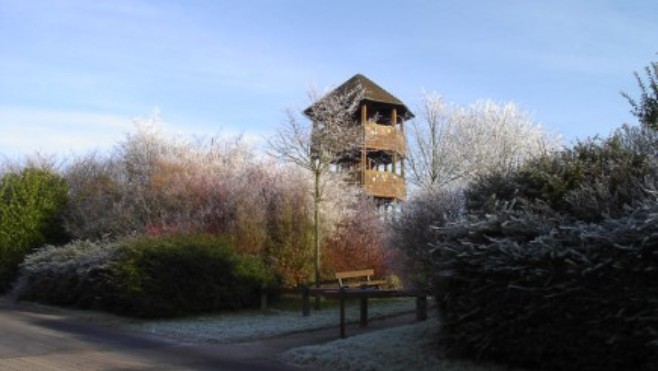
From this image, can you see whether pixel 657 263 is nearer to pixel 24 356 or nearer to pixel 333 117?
pixel 24 356

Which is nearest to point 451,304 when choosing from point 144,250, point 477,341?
point 477,341

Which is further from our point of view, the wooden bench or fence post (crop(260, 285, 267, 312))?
the wooden bench

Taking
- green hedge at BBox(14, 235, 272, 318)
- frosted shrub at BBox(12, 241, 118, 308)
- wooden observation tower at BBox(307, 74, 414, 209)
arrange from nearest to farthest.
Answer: green hedge at BBox(14, 235, 272, 318), frosted shrub at BBox(12, 241, 118, 308), wooden observation tower at BBox(307, 74, 414, 209)

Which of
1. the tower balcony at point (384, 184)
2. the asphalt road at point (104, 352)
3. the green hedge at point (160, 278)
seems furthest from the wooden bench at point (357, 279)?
the tower balcony at point (384, 184)

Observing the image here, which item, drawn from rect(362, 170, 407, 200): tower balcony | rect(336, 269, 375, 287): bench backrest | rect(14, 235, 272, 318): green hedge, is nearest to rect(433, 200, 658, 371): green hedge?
rect(14, 235, 272, 318): green hedge

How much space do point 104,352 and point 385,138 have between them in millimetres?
28188

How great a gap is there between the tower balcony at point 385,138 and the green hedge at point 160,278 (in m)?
18.9

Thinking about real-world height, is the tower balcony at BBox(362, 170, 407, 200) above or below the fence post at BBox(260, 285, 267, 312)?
above

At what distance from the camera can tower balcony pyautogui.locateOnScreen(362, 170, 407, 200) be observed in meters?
38.1

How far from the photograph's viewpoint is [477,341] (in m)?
9.29

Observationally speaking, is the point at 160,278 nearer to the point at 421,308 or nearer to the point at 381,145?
the point at 421,308

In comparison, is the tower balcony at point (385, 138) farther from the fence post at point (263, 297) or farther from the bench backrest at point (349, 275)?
the fence post at point (263, 297)

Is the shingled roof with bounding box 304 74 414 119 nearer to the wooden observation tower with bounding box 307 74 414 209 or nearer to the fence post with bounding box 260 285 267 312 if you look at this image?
the wooden observation tower with bounding box 307 74 414 209

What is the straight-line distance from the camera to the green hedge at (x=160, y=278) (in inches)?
661
